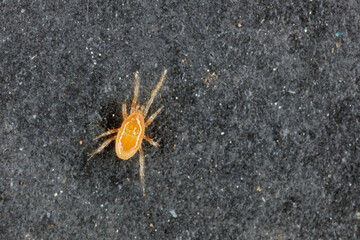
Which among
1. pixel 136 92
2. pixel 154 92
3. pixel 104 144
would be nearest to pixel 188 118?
pixel 154 92

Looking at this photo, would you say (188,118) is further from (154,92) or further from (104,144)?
(104,144)

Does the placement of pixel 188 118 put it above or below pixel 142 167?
above

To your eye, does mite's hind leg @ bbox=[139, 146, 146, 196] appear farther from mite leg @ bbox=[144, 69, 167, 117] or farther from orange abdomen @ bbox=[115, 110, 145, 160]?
mite leg @ bbox=[144, 69, 167, 117]

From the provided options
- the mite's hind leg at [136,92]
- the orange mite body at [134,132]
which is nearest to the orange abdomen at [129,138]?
the orange mite body at [134,132]

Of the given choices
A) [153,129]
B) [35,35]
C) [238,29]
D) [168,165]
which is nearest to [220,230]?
[168,165]

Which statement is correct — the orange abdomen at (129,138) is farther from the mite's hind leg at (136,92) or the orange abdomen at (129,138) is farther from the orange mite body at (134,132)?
the mite's hind leg at (136,92)

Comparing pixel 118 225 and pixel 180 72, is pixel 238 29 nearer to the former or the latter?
pixel 180 72
